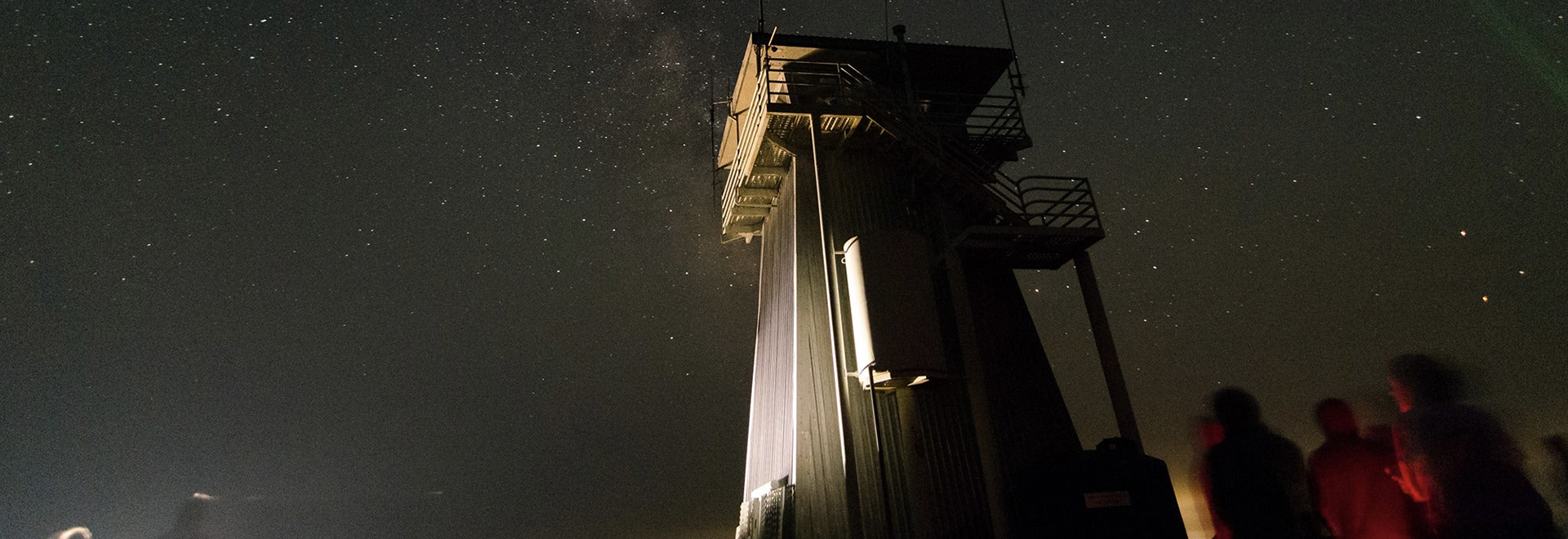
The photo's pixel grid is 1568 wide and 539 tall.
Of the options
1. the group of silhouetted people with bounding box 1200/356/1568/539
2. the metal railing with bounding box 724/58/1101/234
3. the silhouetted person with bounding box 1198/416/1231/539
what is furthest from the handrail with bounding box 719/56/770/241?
the group of silhouetted people with bounding box 1200/356/1568/539

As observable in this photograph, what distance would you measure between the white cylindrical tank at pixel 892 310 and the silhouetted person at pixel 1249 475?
155 inches

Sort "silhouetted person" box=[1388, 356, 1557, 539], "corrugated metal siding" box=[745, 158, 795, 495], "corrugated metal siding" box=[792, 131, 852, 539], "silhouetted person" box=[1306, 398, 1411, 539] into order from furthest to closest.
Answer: "corrugated metal siding" box=[745, 158, 795, 495]
"corrugated metal siding" box=[792, 131, 852, 539]
"silhouetted person" box=[1306, 398, 1411, 539]
"silhouetted person" box=[1388, 356, 1557, 539]

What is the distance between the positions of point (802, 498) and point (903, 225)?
4.80 metres

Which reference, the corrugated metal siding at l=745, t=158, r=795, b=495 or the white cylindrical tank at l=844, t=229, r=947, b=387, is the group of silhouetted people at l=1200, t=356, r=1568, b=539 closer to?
the white cylindrical tank at l=844, t=229, r=947, b=387

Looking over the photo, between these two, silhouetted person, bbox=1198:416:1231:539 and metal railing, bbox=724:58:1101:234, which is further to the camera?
metal railing, bbox=724:58:1101:234

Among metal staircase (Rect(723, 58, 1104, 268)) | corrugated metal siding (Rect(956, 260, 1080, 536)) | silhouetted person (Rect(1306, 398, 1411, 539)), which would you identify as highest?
metal staircase (Rect(723, 58, 1104, 268))

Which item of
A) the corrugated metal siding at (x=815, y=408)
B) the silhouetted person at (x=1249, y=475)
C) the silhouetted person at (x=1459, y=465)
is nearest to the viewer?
the silhouetted person at (x=1459, y=465)

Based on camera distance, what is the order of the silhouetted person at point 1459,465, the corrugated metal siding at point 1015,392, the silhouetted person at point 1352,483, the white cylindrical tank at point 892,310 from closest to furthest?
the silhouetted person at point 1459,465 → the silhouetted person at point 1352,483 → the white cylindrical tank at point 892,310 → the corrugated metal siding at point 1015,392

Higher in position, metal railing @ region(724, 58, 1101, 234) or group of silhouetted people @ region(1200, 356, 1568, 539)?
metal railing @ region(724, 58, 1101, 234)

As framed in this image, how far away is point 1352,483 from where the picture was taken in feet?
16.5

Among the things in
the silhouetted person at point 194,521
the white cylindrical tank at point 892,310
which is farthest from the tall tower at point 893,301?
the silhouetted person at point 194,521

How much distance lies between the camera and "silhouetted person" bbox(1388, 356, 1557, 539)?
13.0 ft

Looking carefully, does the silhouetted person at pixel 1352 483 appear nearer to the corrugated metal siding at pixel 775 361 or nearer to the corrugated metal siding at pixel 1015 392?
the corrugated metal siding at pixel 1015 392

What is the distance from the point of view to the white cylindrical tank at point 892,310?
8.82m
